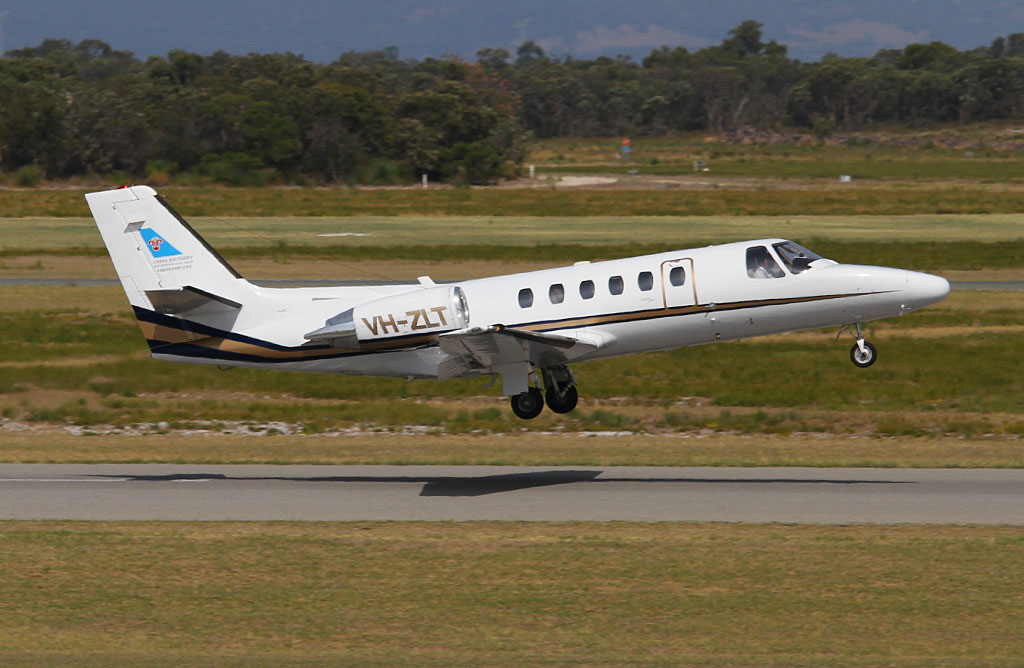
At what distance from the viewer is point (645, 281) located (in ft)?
84.8

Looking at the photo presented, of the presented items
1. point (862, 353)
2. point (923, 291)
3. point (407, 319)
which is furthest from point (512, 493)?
point (923, 291)

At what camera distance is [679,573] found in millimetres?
17984

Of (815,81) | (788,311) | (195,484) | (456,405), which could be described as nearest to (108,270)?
(456,405)

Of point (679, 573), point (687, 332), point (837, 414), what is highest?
point (687, 332)

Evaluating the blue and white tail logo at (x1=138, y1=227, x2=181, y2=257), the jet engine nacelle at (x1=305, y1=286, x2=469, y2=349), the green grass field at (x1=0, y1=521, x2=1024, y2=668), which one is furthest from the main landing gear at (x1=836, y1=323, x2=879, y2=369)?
the blue and white tail logo at (x1=138, y1=227, x2=181, y2=257)

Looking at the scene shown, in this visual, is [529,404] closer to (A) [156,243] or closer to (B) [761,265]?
(B) [761,265]

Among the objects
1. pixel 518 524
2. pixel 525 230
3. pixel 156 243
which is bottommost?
pixel 525 230

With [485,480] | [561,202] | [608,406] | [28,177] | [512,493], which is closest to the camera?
[512,493]

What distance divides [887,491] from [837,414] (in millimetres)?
10641

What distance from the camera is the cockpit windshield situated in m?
25.6

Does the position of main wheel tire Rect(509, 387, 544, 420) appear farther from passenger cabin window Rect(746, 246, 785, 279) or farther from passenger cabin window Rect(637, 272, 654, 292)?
passenger cabin window Rect(746, 246, 785, 279)

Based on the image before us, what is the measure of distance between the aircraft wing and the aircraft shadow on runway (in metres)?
2.25

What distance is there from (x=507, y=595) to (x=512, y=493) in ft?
25.0

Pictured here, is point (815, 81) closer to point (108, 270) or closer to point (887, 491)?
point (108, 270)
